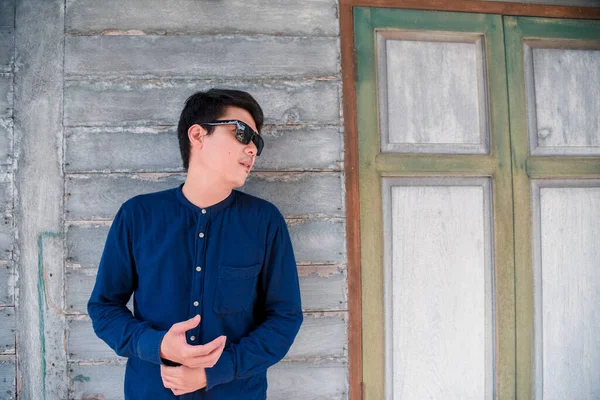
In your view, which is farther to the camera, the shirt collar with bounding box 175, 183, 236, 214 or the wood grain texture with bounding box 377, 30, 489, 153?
the wood grain texture with bounding box 377, 30, 489, 153

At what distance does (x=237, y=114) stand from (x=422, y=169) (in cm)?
105

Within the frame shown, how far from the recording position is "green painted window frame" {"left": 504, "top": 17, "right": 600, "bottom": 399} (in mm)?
2338

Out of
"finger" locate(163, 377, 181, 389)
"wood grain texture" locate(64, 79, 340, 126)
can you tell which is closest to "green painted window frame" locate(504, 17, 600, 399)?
"wood grain texture" locate(64, 79, 340, 126)

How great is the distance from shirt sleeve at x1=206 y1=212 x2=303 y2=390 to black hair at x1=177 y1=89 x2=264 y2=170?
47 centimetres

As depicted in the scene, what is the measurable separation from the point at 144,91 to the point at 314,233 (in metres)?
1.12

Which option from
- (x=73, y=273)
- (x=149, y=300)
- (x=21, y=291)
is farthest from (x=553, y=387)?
(x=21, y=291)

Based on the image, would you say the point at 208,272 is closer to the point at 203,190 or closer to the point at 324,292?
the point at 203,190

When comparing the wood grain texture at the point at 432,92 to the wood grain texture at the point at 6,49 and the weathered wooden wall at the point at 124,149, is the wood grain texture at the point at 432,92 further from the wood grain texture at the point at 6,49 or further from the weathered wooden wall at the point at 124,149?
the wood grain texture at the point at 6,49

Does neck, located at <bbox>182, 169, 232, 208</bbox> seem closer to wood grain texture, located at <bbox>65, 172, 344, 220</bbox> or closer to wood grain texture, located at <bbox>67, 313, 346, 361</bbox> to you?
wood grain texture, located at <bbox>65, 172, 344, 220</bbox>

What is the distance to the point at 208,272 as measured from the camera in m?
1.65

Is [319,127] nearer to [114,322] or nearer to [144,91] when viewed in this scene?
[144,91]

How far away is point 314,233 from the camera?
7.30 feet

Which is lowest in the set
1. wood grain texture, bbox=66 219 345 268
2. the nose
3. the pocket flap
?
the pocket flap

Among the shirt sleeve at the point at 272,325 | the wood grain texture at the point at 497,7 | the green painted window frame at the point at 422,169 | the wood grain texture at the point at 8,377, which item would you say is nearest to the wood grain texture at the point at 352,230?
the green painted window frame at the point at 422,169
